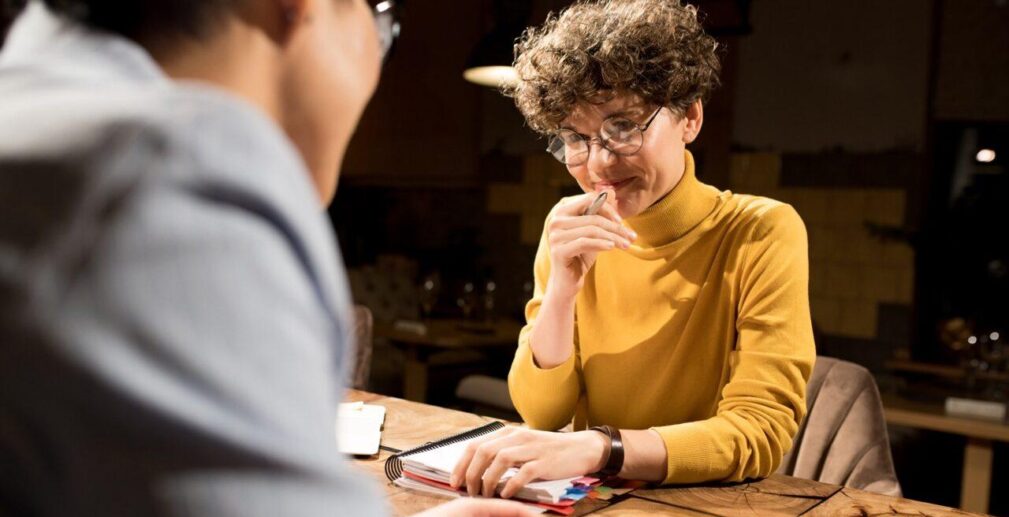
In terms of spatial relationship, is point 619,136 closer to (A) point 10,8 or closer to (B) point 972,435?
(A) point 10,8

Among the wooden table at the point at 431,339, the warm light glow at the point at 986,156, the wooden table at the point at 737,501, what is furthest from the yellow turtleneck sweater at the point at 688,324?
the warm light glow at the point at 986,156

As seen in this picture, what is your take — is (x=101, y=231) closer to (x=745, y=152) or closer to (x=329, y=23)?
(x=329, y=23)

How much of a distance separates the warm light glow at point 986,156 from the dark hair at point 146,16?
15.1ft

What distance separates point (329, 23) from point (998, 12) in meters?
4.63

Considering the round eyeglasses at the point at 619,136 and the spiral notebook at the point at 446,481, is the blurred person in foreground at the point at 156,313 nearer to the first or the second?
the spiral notebook at the point at 446,481

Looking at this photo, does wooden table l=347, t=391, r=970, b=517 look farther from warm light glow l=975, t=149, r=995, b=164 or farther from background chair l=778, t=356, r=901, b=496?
warm light glow l=975, t=149, r=995, b=164

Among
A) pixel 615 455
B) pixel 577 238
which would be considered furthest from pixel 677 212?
pixel 615 455

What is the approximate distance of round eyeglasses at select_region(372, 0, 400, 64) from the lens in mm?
677

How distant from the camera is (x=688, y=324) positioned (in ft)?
5.19

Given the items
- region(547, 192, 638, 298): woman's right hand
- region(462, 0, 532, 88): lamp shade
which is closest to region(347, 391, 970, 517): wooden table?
region(547, 192, 638, 298): woman's right hand

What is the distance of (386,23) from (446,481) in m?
0.71

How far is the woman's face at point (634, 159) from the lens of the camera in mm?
1500

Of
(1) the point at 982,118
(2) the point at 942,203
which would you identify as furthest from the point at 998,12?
(2) the point at 942,203

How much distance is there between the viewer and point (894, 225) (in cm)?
443
